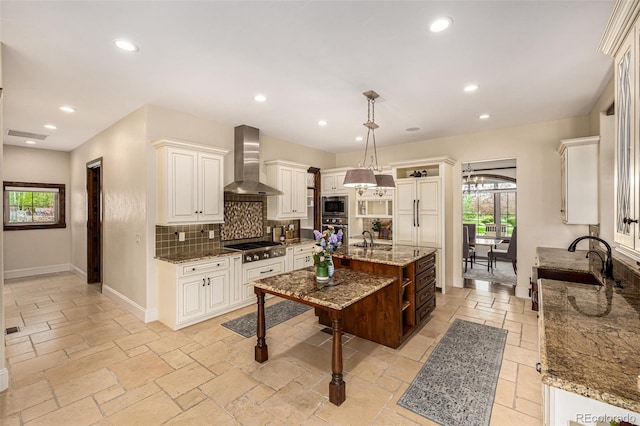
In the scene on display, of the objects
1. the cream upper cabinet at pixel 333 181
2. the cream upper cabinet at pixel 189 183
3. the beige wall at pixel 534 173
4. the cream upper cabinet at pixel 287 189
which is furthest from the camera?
the cream upper cabinet at pixel 333 181

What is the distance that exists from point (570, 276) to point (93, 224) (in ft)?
25.2

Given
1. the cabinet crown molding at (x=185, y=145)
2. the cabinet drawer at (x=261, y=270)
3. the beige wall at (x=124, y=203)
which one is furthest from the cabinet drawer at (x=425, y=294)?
the beige wall at (x=124, y=203)

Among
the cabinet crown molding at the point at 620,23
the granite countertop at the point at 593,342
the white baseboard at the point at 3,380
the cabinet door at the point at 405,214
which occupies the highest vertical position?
the cabinet crown molding at the point at 620,23

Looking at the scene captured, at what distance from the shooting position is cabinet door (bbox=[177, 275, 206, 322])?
3.58 meters

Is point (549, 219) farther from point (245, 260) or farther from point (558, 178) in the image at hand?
point (245, 260)

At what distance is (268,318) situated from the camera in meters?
3.94

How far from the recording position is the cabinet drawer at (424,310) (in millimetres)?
A: 3490

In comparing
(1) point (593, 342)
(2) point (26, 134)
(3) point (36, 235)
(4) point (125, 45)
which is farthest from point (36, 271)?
(1) point (593, 342)

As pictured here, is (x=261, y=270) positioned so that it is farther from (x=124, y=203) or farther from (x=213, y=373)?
(x=124, y=203)

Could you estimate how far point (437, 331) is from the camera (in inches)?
138

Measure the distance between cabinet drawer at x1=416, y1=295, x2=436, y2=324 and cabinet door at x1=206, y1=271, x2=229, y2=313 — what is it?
260 cm

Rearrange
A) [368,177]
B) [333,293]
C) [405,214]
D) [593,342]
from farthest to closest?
[405,214] < [368,177] < [333,293] < [593,342]

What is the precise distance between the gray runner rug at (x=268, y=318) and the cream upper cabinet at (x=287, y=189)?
167 centimetres

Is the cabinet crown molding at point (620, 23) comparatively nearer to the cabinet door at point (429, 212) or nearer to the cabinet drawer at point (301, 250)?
the cabinet door at point (429, 212)
